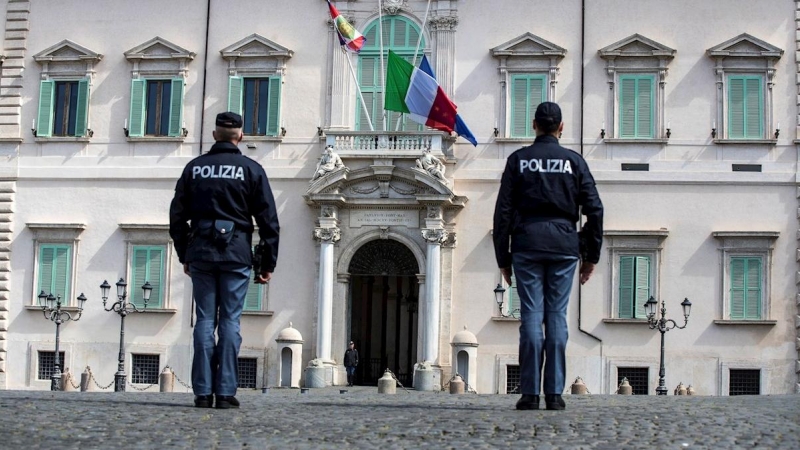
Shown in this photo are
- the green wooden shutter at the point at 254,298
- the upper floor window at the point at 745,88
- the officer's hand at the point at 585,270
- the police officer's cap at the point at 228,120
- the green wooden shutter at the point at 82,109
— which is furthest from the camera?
the green wooden shutter at the point at 82,109

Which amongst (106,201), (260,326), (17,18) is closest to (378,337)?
(260,326)

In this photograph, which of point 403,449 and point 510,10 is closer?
point 403,449

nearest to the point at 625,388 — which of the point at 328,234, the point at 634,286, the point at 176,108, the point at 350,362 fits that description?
the point at 634,286

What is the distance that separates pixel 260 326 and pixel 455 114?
750 centimetres

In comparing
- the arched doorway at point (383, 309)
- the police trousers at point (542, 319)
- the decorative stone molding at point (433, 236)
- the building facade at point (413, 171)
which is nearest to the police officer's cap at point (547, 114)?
the police trousers at point (542, 319)

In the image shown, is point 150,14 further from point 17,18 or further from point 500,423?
point 500,423

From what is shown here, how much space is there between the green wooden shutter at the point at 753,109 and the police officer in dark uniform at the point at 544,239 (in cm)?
2365

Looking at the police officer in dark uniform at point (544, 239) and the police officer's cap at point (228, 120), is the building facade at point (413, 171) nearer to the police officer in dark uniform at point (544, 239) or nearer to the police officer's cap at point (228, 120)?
the police officer's cap at point (228, 120)

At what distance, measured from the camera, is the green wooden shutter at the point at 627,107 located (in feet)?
115

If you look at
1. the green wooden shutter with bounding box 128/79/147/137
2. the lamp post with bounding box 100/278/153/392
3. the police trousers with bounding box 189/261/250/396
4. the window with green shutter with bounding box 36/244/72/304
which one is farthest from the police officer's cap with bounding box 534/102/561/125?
the window with green shutter with bounding box 36/244/72/304

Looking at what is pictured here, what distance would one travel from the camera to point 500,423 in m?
10.2

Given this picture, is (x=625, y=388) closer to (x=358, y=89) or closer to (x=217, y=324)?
(x=358, y=89)

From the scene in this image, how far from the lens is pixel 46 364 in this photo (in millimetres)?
36344

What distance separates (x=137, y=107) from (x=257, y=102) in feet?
10.6
